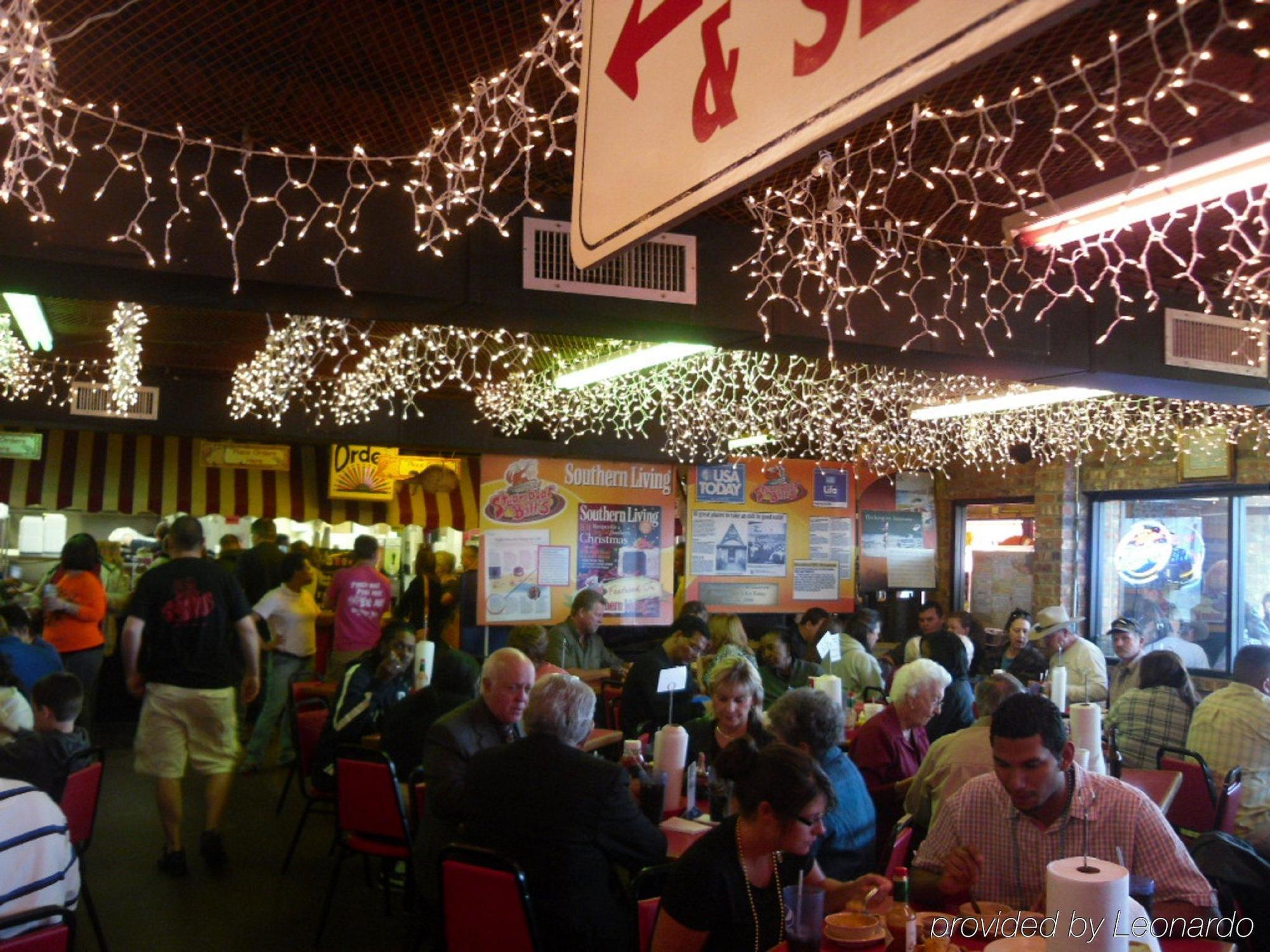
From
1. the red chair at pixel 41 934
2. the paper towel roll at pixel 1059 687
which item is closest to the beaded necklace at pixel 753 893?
the red chair at pixel 41 934

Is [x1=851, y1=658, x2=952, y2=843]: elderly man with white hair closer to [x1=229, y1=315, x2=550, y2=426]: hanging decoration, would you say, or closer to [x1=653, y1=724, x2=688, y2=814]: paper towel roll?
[x1=653, y1=724, x2=688, y2=814]: paper towel roll

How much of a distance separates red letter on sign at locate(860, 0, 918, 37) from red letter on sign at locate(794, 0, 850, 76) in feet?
0.11

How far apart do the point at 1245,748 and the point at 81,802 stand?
493 cm

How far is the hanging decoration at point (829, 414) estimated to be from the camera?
766 centimetres

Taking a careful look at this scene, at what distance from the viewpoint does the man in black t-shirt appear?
503cm

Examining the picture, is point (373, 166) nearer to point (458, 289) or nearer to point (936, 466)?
point (458, 289)

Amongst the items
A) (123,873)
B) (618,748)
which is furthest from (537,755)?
(123,873)

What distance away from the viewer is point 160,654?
5.04 meters

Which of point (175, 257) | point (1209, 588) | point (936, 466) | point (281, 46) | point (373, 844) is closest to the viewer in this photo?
point (281, 46)

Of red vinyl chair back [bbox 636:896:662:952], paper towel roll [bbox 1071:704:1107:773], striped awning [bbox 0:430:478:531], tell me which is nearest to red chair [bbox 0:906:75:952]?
red vinyl chair back [bbox 636:896:662:952]

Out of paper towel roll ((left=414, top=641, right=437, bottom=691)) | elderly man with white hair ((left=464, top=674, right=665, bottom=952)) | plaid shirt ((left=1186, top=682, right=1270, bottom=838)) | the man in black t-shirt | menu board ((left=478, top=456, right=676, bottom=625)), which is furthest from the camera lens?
menu board ((left=478, top=456, right=676, bottom=625))

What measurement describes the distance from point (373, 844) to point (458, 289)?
7.78ft

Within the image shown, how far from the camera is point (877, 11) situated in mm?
1126

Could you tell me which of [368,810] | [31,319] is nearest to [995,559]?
[368,810]
